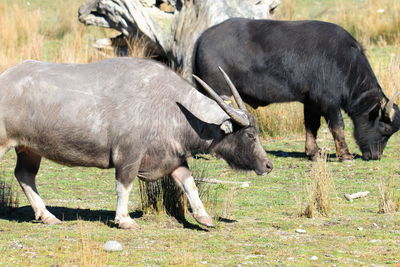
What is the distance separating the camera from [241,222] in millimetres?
8680

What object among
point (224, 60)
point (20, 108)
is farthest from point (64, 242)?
point (224, 60)

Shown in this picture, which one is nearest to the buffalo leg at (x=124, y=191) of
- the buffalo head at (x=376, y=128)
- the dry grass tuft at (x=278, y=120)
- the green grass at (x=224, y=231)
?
the green grass at (x=224, y=231)

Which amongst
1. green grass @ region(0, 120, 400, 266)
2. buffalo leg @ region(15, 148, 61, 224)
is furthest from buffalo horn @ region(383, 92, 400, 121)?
buffalo leg @ region(15, 148, 61, 224)

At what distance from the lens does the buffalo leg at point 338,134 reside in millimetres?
12961

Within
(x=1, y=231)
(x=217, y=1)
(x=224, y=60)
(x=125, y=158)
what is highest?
(x=217, y=1)

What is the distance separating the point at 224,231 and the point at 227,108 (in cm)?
119

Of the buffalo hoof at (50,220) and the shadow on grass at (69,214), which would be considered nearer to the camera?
the buffalo hoof at (50,220)

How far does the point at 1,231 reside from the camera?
8094 mm

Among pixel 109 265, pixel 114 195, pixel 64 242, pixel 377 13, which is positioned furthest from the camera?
pixel 377 13

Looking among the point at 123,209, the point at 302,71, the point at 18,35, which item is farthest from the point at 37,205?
the point at 18,35

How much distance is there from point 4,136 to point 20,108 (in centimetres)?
31

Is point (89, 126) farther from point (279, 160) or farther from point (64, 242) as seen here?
point (279, 160)

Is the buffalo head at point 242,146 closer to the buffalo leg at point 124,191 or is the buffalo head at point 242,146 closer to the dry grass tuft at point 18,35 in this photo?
the buffalo leg at point 124,191

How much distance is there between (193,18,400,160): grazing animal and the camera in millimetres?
12977
